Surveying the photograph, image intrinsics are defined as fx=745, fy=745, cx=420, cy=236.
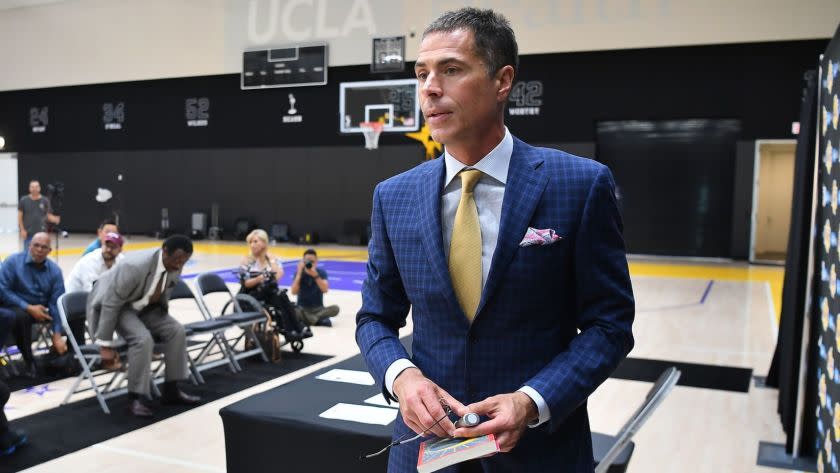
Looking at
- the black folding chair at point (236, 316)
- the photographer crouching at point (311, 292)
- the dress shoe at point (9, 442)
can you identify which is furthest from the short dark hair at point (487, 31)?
the photographer crouching at point (311, 292)

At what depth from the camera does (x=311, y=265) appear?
8453 millimetres

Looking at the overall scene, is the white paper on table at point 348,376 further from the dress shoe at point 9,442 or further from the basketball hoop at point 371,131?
the basketball hoop at point 371,131

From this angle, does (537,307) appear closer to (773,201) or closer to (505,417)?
(505,417)

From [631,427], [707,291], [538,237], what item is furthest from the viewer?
[707,291]

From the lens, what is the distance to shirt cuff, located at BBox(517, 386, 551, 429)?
4.38 ft

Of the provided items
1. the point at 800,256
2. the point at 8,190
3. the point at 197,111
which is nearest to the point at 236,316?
the point at 800,256

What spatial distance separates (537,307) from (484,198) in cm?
25

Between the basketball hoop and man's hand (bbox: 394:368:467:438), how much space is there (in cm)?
1695

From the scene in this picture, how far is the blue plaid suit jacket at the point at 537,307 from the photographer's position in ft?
4.59

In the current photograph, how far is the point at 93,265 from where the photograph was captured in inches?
269

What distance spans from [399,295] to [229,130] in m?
20.9

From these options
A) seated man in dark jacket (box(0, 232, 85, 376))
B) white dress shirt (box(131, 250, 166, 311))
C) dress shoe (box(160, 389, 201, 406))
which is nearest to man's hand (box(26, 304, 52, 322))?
seated man in dark jacket (box(0, 232, 85, 376))

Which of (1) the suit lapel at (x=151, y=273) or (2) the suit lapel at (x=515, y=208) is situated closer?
(2) the suit lapel at (x=515, y=208)

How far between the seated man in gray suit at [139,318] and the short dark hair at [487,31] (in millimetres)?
4367
